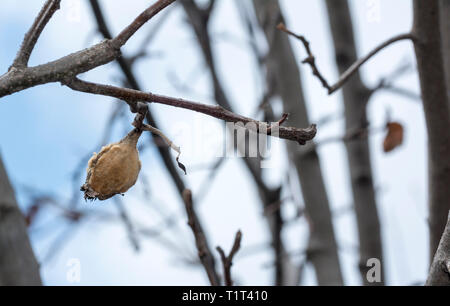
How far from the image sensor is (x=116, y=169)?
73 centimetres

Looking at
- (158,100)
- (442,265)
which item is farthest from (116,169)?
(442,265)

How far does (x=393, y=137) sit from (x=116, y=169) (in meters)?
1.05

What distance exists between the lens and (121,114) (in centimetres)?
128

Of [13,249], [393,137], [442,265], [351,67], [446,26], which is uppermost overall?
[446,26]

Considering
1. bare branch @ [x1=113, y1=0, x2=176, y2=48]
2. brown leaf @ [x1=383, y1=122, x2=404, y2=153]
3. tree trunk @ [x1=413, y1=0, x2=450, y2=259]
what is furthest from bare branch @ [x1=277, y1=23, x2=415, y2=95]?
brown leaf @ [x1=383, y1=122, x2=404, y2=153]

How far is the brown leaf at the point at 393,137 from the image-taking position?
154 cm


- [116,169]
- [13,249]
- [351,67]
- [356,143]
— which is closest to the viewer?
[116,169]

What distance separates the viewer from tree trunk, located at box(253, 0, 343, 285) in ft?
5.74

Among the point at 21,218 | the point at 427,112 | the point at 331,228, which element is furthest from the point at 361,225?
the point at 21,218

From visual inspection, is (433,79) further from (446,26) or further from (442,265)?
(446,26)

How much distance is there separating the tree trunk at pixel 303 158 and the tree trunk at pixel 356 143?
0.39 ft

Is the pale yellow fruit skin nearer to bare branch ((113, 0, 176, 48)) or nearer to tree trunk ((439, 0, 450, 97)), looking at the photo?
bare branch ((113, 0, 176, 48))

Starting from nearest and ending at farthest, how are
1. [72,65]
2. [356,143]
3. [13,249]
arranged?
[72,65] → [13,249] → [356,143]

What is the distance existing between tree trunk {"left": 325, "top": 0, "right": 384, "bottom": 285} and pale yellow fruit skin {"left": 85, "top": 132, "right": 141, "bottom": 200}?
1.22 m
